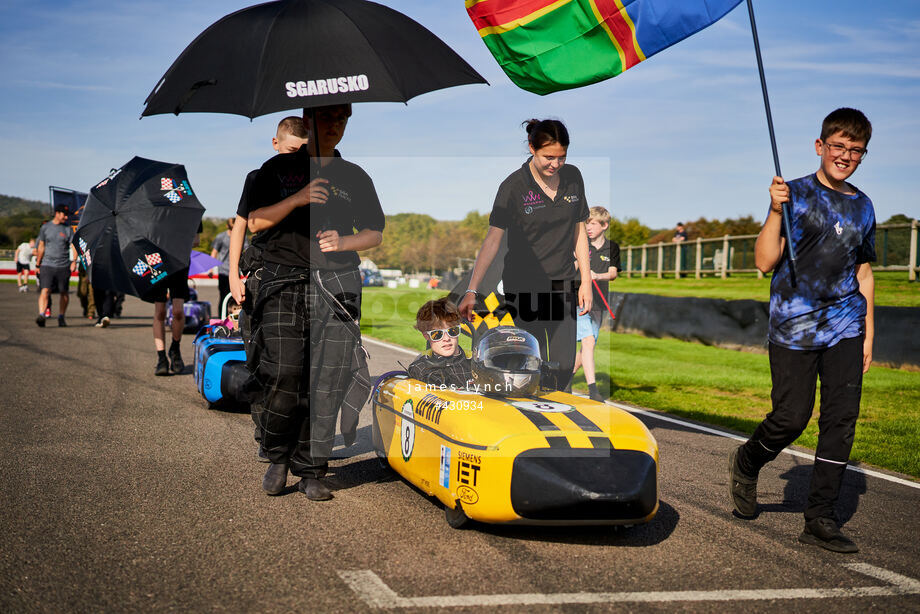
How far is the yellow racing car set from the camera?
12.0 feet

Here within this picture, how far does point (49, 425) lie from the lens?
6.21m

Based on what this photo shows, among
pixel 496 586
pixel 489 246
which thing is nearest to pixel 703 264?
pixel 489 246

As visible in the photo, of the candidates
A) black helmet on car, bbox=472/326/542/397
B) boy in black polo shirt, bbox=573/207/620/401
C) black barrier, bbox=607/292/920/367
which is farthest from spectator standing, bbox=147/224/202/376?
black barrier, bbox=607/292/920/367

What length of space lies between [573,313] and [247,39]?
106 inches

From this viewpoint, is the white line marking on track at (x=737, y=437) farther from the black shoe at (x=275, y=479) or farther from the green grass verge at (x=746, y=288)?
the green grass verge at (x=746, y=288)

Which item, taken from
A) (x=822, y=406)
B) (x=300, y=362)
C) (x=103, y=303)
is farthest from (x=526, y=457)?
(x=103, y=303)

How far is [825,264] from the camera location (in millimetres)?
4109

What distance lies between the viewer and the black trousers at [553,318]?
5379mm

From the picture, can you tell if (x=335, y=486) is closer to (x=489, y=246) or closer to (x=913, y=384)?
(x=489, y=246)

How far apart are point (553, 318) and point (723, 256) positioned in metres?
26.3

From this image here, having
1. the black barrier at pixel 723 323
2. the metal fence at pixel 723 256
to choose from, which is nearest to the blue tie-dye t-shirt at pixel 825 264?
the black barrier at pixel 723 323

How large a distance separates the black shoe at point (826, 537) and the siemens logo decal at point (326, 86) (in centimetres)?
317

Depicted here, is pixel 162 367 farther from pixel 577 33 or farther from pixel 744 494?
pixel 744 494

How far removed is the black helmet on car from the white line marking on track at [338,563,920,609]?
144 cm
